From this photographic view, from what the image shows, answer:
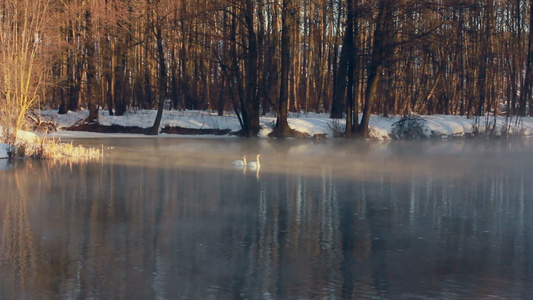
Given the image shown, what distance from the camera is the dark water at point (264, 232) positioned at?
27.9 ft

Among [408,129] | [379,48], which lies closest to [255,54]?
[379,48]

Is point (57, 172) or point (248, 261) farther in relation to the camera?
point (57, 172)

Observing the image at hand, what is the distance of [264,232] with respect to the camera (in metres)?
11.7

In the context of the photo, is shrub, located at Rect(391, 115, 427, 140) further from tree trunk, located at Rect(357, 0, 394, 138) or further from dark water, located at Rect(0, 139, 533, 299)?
dark water, located at Rect(0, 139, 533, 299)

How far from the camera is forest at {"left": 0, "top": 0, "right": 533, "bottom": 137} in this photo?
35938 mm

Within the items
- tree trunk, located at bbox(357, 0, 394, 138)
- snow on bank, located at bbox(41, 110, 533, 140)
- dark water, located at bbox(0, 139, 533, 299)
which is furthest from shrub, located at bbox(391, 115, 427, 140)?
dark water, located at bbox(0, 139, 533, 299)

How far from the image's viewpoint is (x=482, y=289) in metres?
8.35

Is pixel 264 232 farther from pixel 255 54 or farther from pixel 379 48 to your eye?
pixel 255 54

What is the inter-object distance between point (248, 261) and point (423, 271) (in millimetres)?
2324

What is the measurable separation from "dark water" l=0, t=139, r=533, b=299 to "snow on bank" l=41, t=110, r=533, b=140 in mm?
17873

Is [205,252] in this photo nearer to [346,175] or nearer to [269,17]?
[346,175]

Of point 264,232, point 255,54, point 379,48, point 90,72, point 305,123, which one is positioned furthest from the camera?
point 90,72

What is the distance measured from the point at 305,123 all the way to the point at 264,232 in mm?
29293

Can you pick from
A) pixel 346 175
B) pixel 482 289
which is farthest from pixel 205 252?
pixel 346 175
